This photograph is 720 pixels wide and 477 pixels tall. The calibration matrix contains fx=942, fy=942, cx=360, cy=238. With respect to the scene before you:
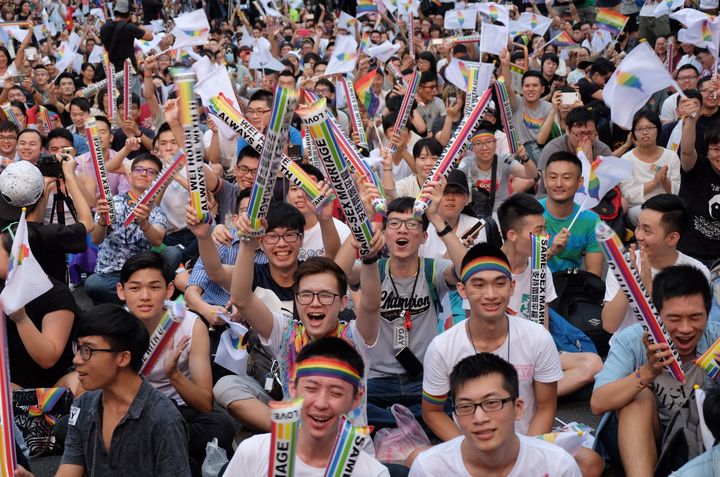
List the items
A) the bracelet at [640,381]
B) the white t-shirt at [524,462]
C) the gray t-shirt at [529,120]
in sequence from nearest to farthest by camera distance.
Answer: the white t-shirt at [524,462] < the bracelet at [640,381] < the gray t-shirt at [529,120]

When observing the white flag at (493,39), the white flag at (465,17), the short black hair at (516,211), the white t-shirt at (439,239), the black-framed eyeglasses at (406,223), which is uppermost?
the white flag at (465,17)

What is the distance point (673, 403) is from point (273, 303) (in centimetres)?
223

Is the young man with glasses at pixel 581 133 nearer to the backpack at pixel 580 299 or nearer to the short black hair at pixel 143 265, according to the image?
the backpack at pixel 580 299

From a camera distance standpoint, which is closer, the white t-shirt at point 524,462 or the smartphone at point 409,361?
the white t-shirt at point 524,462

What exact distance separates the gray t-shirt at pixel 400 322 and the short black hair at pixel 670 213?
1.48 m

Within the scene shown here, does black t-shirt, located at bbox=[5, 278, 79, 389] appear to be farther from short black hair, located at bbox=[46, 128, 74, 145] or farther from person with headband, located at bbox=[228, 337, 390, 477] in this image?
short black hair, located at bbox=[46, 128, 74, 145]

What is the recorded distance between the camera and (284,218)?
17.8 feet

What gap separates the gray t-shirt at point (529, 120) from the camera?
35.2 feet

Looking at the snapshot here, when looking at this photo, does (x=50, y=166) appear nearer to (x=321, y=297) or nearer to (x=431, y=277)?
(x=431, y=277)

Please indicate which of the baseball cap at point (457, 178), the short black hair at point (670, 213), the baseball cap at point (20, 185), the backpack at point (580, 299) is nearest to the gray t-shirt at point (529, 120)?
the baseball cap at point (457, 178)

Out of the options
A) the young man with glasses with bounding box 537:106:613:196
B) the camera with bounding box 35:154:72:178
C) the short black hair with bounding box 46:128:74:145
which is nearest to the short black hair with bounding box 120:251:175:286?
the camera with bounding box 35:154:72:178

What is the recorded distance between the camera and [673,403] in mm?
4449

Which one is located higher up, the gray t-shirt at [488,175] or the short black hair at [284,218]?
the gray t-shirt at [488,175]

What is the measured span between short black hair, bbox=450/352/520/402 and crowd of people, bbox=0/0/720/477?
1cm
